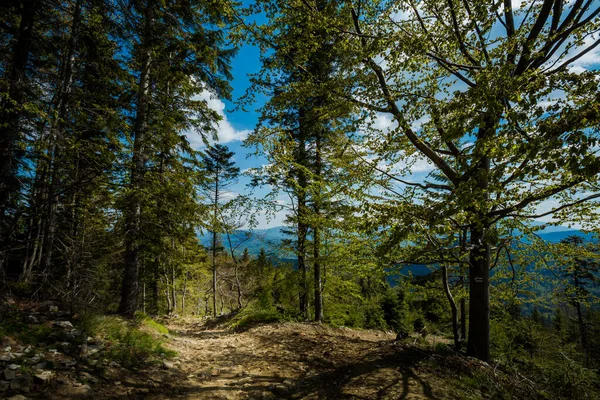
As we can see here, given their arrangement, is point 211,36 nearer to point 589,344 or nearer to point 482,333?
point 482,333

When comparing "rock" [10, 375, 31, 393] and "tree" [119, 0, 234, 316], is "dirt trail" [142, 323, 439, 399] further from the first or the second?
"tree" [119, 0, 234, 316]

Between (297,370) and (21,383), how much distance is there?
13.0ft

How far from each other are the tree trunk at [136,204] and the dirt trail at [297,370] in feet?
7.43

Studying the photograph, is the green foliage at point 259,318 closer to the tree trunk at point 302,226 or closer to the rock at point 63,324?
the tree trunk at point 302,226

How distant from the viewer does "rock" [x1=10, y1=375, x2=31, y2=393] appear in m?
3.14

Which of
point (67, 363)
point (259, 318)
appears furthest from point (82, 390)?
point (259, 318)

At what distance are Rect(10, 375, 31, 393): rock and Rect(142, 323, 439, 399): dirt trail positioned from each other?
1384mm

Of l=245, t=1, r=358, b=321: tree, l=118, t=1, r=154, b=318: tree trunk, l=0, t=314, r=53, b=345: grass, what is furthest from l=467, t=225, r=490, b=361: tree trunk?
l=118, t=1, r=154, b=318: tree trunk

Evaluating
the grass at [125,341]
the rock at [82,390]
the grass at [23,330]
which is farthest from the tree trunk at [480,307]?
the grass at [23,330]

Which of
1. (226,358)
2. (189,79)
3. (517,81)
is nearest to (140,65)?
(189,79)

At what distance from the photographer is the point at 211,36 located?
952 centimetres

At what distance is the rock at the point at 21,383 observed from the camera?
3.14 metres

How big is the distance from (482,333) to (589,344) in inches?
1244

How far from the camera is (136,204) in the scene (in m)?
8.09
